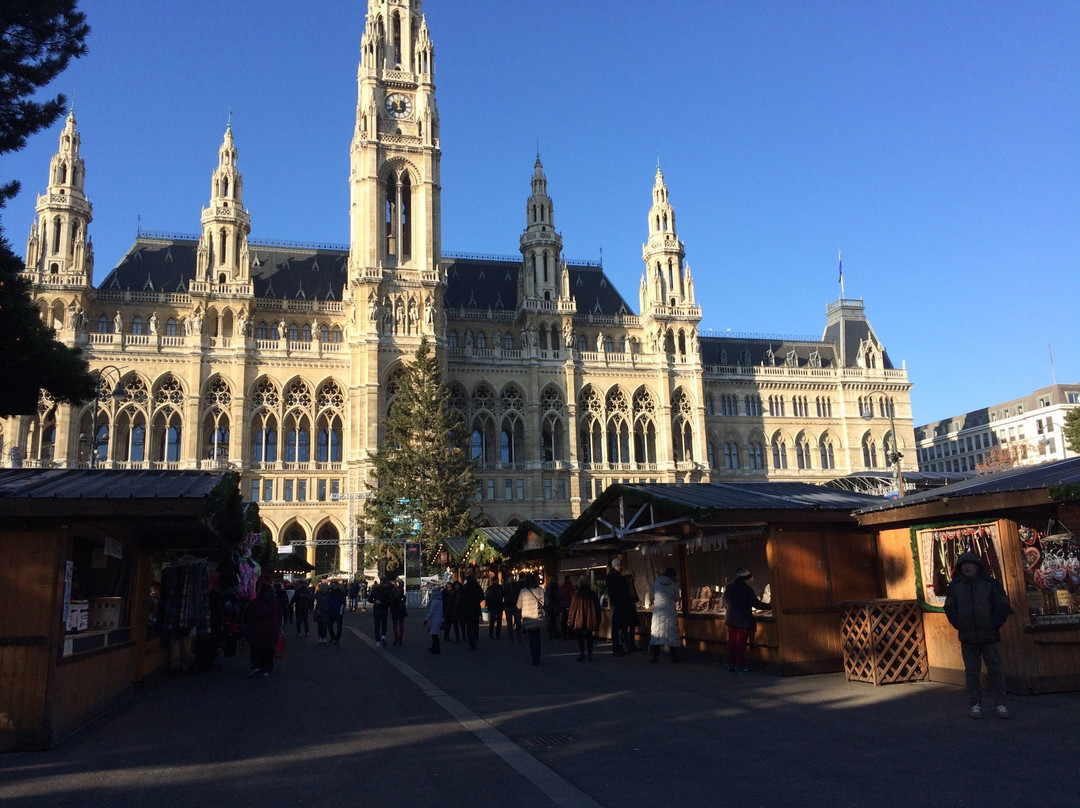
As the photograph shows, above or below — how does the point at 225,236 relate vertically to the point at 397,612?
above

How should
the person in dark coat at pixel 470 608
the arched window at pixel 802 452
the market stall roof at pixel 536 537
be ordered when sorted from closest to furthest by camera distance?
the person in dark coat at pixel 470 608 → the market stall roof at pixel 536 537 → the arched window at pixel 802 452

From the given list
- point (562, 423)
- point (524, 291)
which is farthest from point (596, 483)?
point (524, 291)

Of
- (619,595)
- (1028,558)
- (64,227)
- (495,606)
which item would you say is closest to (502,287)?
(64,227)

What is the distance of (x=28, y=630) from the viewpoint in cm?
936

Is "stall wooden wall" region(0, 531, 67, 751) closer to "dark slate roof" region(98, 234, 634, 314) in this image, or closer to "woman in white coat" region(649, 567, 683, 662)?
"woman in white coat" region(649, 567, 683, 662)

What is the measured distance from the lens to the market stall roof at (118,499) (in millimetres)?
9344

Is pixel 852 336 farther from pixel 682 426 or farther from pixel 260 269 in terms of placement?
pixel 260 269

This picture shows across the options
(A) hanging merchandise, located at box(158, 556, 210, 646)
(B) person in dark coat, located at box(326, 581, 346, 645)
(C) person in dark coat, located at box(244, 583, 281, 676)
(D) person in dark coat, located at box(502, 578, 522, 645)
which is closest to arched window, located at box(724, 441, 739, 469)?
(D) person in dark coat, located at box(502, 578, 522, 645)

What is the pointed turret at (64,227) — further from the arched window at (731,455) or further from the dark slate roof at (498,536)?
the arched window at (731,455)

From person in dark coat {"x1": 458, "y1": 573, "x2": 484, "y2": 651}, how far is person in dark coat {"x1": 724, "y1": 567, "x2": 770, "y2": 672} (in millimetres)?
8056

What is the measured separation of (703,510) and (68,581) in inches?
348

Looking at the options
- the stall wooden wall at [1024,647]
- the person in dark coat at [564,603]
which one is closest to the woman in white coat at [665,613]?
the stall wooden wall at [1024,647]

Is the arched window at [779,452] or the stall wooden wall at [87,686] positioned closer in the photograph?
the stall wooden wall at [87,686]

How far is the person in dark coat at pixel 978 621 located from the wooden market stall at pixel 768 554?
4.11 m
